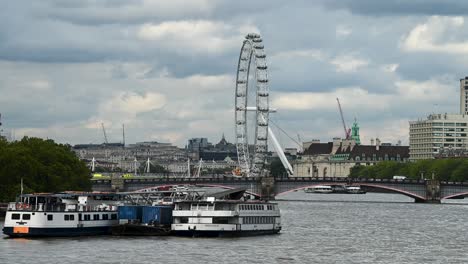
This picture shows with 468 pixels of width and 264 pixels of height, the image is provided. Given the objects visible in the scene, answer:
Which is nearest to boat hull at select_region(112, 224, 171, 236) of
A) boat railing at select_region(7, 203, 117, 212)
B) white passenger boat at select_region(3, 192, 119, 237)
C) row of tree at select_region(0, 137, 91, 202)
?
white passenger boat at select_region(3, 192, 119, 237)

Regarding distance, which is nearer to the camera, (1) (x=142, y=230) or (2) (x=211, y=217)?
(2) (x=211, y=217)

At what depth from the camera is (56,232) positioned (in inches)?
3580

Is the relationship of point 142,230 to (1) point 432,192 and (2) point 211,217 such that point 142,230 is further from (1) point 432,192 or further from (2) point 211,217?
(1) point 432,192

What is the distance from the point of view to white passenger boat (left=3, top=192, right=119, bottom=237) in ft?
294

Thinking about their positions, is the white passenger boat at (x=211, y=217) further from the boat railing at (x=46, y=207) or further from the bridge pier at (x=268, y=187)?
the bridge pier at (x=268, y=187)

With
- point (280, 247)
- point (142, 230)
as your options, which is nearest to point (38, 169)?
point (142, 230)

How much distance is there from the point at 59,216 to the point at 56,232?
111 centimetres

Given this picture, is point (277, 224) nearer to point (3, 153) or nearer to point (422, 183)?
point (3, 153)

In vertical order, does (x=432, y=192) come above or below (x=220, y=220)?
above

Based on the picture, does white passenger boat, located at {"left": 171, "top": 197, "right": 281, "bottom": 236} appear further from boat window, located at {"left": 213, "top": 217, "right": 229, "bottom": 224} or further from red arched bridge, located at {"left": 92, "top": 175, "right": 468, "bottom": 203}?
red arched bridge, located at {"left": 92, "top": 175, "right": 468, "bottom": 203}

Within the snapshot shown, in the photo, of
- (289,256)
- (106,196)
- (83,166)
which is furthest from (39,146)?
(289,256)

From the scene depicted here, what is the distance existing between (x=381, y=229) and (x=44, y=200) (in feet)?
102

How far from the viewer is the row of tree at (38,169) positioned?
12344 centimetres

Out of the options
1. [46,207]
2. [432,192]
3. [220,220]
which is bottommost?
[220,220]
